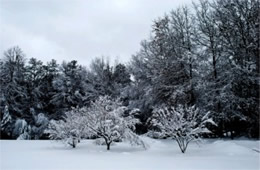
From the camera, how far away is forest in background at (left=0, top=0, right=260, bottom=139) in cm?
1405

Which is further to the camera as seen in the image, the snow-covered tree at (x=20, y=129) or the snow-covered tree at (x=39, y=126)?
the snow-covered tree at (x=39, y=126)

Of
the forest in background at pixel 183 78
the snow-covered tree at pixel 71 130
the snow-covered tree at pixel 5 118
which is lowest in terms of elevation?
the snow-covered tree at pixel 71 130

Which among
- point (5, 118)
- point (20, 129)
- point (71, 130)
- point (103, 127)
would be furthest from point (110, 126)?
point (5, 118)

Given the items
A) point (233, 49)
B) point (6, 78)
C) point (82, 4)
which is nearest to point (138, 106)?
point (233, 49)

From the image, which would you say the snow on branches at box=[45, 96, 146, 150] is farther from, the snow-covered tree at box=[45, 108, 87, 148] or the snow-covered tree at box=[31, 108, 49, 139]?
the snow-covered tree at box=[31, 108, 49, 139]

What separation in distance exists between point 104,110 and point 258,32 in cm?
1011

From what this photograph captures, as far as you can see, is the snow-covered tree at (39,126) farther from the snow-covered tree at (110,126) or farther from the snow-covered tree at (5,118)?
the snow-covered tree at (110,126)

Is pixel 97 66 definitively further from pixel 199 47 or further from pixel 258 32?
pixel 258 32

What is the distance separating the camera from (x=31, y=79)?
28.6 meters

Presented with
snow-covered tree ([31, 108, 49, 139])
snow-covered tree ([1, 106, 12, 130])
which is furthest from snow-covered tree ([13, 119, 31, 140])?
snow-covered tree ([31, 108, 49, 139])

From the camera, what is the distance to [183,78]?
58.5 feet

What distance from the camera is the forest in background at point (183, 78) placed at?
1405cm

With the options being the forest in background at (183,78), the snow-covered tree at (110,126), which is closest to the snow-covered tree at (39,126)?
the forest in background at (183,78)

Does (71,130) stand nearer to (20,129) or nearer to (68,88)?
(20,129)
